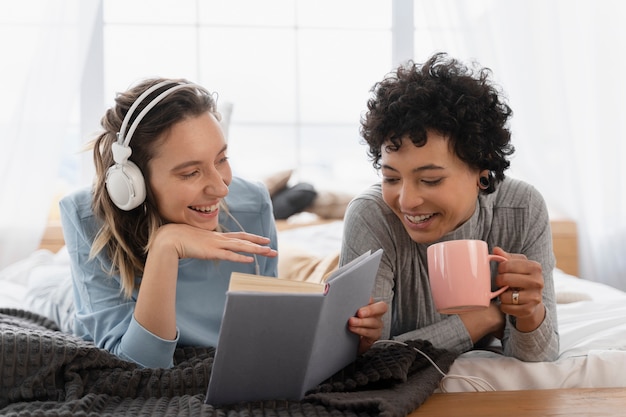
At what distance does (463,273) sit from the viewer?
3.74ft

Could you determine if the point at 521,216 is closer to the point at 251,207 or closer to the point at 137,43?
the point at 251,207

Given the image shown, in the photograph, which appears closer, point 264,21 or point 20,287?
point 20,287

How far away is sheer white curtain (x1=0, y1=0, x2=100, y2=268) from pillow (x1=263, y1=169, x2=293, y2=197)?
841mm

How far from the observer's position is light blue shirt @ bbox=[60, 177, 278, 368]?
57.3 inches

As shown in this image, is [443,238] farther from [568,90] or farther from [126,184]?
[568,90]

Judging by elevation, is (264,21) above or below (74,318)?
above

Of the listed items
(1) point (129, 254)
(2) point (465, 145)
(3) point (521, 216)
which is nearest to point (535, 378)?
(3) point (521, 216)

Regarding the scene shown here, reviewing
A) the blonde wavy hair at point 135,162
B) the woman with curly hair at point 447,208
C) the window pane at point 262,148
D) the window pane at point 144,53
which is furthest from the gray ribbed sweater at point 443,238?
the window pane at point 144,53

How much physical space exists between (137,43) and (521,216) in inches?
93.8

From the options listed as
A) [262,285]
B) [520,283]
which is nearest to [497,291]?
[520,283]

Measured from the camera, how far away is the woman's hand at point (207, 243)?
4.11 ft

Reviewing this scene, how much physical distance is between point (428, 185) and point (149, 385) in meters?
0.56

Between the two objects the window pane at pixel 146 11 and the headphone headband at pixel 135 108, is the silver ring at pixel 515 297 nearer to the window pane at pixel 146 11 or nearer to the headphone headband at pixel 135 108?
the headphone headband at pixel 135 108

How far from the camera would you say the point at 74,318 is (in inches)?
63.3
